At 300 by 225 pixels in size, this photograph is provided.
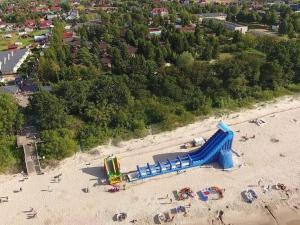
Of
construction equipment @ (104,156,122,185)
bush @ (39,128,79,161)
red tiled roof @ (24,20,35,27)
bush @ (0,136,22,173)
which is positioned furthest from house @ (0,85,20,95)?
red tiled roof @ (24,20,35,27)

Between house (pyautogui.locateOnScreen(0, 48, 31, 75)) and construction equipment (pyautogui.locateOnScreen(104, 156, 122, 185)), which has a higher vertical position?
house (pyautogui.locateOnScreen(0, 48, 31, 75))

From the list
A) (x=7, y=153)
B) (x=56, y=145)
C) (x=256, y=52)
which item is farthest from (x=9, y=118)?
(x=256, y=52)

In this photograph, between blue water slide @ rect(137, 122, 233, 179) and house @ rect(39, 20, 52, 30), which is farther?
house @ rect(39, 20, 52, 30)

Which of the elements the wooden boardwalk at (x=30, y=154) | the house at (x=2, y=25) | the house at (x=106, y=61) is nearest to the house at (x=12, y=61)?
the house at (x=106, y=61)

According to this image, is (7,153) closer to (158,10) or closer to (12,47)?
(12,47)

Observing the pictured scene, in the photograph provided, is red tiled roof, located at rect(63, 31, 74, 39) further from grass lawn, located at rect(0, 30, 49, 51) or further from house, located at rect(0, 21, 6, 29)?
house, located at rect(0, 21, 6, 29)

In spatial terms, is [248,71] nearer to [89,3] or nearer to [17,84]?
[17,84]

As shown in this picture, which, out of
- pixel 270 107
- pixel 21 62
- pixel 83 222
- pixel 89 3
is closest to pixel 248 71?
pixel 270 107
